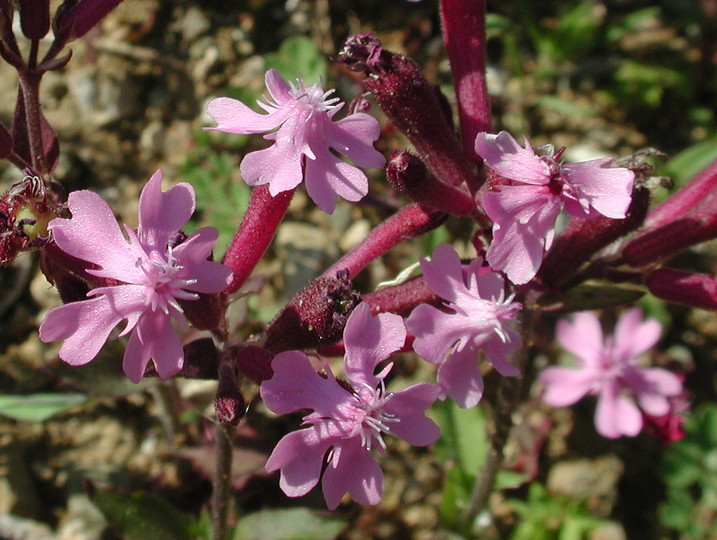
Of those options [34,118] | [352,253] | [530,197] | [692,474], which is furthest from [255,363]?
[692,474]

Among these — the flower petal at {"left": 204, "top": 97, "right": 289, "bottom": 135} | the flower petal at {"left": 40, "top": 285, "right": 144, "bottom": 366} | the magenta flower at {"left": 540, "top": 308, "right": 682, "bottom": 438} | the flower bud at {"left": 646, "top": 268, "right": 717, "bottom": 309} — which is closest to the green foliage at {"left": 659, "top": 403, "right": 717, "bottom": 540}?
the magenta flower at {"left": 540, "top": 308, "right": 682, "bottom": 438}

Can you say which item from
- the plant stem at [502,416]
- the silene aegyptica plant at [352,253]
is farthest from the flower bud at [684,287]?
the plant stem at [502,416]

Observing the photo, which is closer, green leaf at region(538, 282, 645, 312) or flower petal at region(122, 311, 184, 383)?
flower petal at region(122, 311, 184, 383)

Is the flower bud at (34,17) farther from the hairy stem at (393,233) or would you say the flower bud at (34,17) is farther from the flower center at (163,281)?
the hairy stem at (393,233)

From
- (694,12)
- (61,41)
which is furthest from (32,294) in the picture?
(694,12)

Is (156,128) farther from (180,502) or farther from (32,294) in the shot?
(180,502)

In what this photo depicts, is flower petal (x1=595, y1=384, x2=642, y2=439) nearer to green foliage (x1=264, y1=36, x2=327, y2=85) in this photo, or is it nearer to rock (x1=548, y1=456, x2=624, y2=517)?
rock (x1=548, y1=456, x2=624, y2=517)
